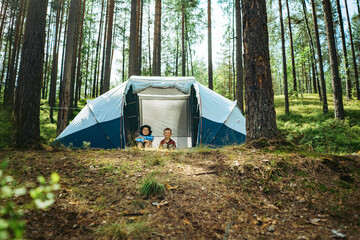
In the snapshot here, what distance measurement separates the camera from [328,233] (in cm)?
151

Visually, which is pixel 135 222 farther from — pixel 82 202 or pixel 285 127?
pixel 285 127

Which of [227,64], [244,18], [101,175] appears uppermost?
[227,64]

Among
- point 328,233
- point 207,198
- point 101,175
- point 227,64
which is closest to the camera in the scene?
point 328,233

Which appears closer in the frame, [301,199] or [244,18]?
[301,199]

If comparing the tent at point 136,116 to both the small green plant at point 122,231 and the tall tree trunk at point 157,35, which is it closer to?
the small green plant at point 122,231

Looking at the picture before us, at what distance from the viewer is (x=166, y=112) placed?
27.2 feet

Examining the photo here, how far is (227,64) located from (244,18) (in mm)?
21876

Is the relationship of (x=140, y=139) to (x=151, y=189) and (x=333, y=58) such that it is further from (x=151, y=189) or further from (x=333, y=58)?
(x=333, y=58)

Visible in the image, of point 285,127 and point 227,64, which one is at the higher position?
point 227,64

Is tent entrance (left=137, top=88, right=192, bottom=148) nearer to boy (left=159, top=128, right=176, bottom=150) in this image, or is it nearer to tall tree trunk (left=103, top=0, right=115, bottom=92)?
boy (left=159, top=128, right=176, bottom=150)

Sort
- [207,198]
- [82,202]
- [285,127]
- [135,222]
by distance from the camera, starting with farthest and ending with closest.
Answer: [285,127] < [207,198] < [82,202] < [135,222]

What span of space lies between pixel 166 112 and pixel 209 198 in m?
6.44

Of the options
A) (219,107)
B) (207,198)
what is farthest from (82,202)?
(219,107)

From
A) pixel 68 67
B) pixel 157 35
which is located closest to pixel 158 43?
pixel 157 35
